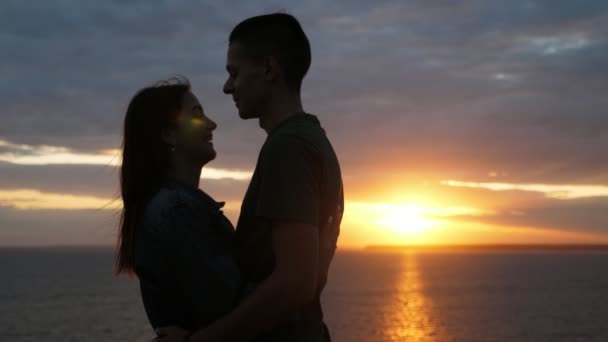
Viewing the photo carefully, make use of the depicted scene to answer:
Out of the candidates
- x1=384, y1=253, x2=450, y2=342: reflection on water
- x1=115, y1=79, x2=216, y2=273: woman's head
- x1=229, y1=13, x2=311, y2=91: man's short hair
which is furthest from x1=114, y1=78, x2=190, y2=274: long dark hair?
x1=384, y1=253, x2=450, y2=342: reflection on water

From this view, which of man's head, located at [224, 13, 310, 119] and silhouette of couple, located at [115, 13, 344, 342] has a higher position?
man's head, located at [224, 13, 310, 119]

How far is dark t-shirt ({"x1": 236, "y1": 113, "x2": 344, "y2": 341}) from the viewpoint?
122 inches

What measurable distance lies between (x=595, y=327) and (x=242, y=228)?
292ft

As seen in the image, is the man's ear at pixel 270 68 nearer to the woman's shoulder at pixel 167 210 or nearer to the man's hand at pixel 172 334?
the woman's shoulder at pixel 167 210

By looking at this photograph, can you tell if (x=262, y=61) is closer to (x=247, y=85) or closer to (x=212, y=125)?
(x=247, y=85)

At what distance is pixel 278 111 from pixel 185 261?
32.9 inches

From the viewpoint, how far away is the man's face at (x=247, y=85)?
349 centimetres

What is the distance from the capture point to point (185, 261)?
11.0 feet

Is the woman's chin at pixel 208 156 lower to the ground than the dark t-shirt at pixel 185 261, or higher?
higher

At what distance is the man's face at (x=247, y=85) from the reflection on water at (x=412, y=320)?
241 feet

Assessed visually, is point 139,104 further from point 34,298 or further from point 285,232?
point 34,298

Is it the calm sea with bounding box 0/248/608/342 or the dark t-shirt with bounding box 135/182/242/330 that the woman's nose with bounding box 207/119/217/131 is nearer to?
the dark t-shirt with bounding box 135/182/242/330

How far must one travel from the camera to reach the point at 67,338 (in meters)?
75.2

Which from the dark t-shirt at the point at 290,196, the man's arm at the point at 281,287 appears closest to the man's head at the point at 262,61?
the dark t-shirt at the point at 290,196
